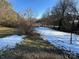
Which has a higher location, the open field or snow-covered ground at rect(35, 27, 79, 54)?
the open field

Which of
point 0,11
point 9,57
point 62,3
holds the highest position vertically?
point 62,3

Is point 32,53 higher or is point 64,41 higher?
point 32,53

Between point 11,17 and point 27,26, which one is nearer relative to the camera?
point 27,26

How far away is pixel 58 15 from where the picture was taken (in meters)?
52.0

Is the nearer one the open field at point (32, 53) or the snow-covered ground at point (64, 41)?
the open field at point (32, 53)

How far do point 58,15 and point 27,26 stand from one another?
30684 mm

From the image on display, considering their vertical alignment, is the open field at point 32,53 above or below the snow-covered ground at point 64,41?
above

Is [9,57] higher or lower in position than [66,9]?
lower

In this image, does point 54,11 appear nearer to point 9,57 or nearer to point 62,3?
Result: point 62,3

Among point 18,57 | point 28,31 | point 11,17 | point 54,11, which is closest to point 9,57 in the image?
point 18,57

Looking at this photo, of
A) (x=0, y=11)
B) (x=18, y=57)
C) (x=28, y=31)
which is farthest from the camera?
(x=0, y=11)

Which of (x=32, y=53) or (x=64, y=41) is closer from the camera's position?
(x=32, y=53)

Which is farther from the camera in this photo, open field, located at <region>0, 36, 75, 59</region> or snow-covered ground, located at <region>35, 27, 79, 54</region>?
snow-covered ground, located at <region>35, 27, 79, 54</region>

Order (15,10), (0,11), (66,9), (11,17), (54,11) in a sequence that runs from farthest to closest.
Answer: (54,11) → (66,9) → (15,10) → (11,17) → (0,11)
